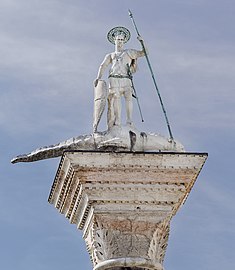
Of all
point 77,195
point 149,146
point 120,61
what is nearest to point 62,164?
point 77,195

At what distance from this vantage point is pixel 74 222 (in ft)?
44.7

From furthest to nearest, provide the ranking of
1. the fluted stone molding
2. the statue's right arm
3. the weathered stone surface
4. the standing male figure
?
the statue's right arm, the standing male figure, the weathered stone surface, the fluted stone molding

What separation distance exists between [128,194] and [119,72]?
8.28 ft

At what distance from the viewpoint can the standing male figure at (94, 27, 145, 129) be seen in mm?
14078

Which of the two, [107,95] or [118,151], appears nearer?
[118,151]

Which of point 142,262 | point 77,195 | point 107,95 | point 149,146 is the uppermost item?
point 107,95

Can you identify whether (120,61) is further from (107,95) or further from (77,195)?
(77,195)

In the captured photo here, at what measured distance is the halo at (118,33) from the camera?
Result: 48.1ft

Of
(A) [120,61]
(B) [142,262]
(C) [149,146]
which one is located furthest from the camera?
(A) [120,61]

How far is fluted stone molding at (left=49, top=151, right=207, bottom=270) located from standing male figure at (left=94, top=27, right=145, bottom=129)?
4.51 ft

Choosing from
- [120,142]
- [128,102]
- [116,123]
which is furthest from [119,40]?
[120,142]

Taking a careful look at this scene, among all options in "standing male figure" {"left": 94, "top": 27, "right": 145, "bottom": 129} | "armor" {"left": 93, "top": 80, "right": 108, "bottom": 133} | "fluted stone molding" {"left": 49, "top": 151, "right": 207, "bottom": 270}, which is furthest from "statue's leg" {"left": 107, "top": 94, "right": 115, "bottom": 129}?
"fluted stone molding" {"left": 49, "top": 151, "right": 207, "bottom": 270}

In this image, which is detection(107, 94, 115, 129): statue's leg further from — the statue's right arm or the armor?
the statue's right arm

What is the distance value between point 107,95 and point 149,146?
1.31 m
